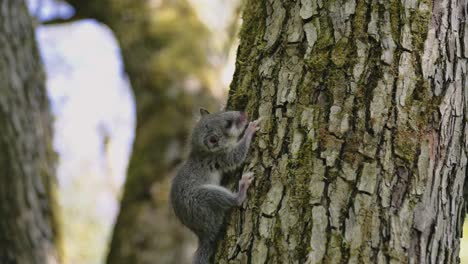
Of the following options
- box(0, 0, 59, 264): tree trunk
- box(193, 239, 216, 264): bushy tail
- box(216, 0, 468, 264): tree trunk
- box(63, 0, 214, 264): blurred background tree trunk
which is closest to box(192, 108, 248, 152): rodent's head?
box(193, 239, 216, 264): bushy tail

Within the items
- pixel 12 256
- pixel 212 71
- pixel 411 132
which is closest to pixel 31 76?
pixel 12 256

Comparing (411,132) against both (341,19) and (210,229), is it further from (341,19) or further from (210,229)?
(210,229)

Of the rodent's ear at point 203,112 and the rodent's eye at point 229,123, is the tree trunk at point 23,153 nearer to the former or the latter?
the rodent's ear at point 203,112

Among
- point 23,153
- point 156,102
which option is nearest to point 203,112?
point 23,153

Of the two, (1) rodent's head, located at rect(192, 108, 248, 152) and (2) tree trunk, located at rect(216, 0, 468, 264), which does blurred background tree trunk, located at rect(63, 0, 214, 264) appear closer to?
(1) rodent's head, located at rect(192, 108, 248, 152)

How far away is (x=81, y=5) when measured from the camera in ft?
26.1

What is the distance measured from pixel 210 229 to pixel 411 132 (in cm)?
132

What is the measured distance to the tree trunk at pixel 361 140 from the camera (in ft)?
8.86

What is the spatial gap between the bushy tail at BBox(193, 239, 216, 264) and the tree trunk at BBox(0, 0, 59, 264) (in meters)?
2.54

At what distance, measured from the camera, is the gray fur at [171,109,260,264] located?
A: 3453mm

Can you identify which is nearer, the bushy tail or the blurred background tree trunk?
the bushy tail

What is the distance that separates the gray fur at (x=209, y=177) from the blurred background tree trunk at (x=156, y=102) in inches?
68.7

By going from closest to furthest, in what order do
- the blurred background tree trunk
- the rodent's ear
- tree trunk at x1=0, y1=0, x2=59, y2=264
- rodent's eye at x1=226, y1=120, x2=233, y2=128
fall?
rodent's eye at x1=226, y1=120, x2=233, y2=128 → the rodent's ear → tree trunk at x1=0, y1=0, x2=59, y2=264 → the blurred background tree trunk

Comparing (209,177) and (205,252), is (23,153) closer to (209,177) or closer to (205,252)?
(209,177)
